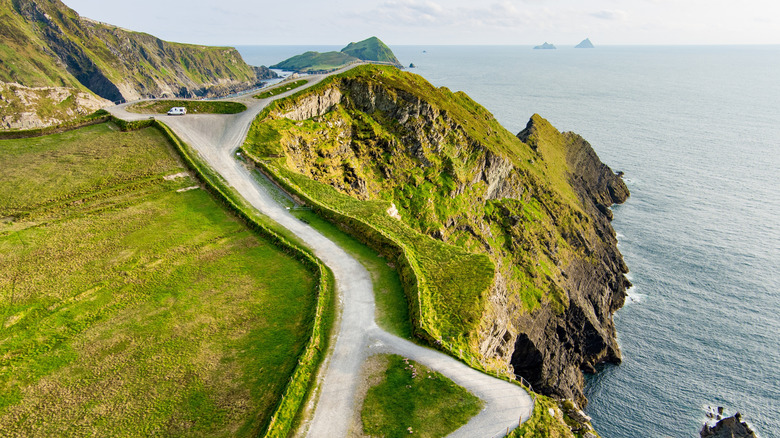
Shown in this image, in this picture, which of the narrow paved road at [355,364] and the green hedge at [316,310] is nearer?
the green hedge at [316,310]

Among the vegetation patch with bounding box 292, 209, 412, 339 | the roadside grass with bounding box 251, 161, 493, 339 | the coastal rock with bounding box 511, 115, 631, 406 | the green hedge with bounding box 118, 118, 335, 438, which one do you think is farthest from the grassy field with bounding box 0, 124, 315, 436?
the coastal rock with bounding box 511, 115, 631, 406

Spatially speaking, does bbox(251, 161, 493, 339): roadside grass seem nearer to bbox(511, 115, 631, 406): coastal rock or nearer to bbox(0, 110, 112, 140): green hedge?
bbox(511, 115, 631, 406): coastal rock

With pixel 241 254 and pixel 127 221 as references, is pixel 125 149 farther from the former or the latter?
pixel 241 254

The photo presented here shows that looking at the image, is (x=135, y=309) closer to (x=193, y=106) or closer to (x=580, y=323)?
(x=193, y=106)

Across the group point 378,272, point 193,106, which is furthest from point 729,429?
point 193,106

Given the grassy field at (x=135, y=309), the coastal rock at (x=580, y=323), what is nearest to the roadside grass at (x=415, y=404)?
the grassy field at (x=135, y=309)

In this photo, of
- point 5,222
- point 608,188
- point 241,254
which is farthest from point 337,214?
point 608,188

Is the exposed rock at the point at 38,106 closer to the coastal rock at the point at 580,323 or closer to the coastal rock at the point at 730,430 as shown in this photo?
the coastal rock at the point at 580,323
